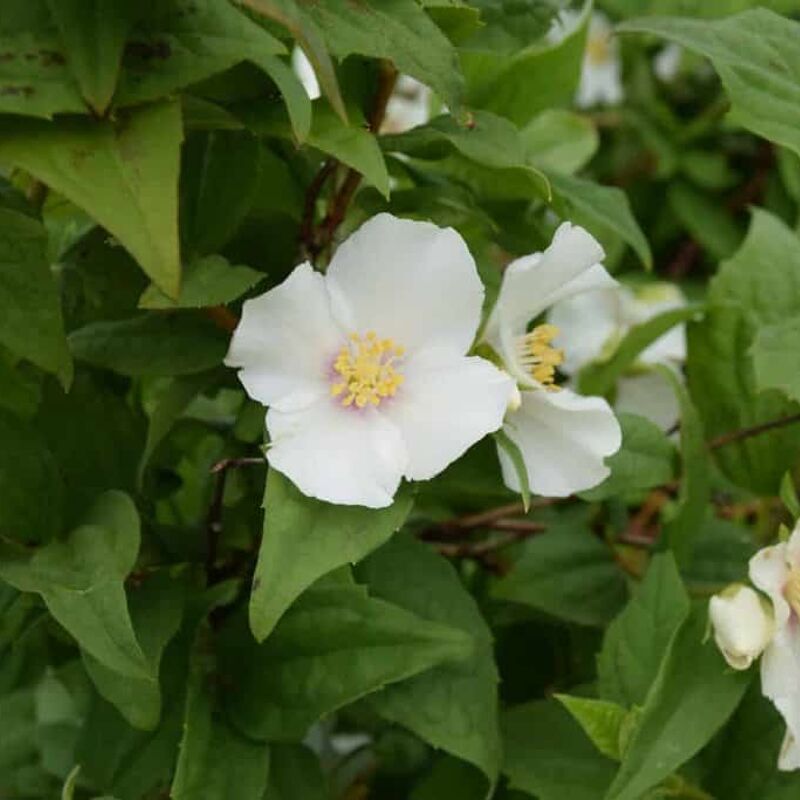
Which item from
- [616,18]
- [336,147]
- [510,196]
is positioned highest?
[336,147]

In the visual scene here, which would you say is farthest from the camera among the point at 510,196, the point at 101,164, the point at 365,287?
the point at 510,196

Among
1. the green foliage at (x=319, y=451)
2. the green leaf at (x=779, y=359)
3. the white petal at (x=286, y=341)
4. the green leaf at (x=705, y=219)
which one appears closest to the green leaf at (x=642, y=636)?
the green foliage at (x=319, y=451)

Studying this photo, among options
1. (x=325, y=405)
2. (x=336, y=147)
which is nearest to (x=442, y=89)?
(x=336, y=147)

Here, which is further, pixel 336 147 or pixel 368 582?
pixel 368 582

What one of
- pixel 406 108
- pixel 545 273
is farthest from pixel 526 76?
pixel 406 108

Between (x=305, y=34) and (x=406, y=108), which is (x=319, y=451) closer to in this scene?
(x=305, y=34)

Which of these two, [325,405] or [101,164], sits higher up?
[101,164]

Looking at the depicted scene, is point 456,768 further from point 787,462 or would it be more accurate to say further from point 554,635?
point 787,462

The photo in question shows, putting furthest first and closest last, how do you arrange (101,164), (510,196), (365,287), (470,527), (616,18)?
1. (616,18)
2. (470,527)
3. (510,196)
4. (365,287)
5. (101,164)
